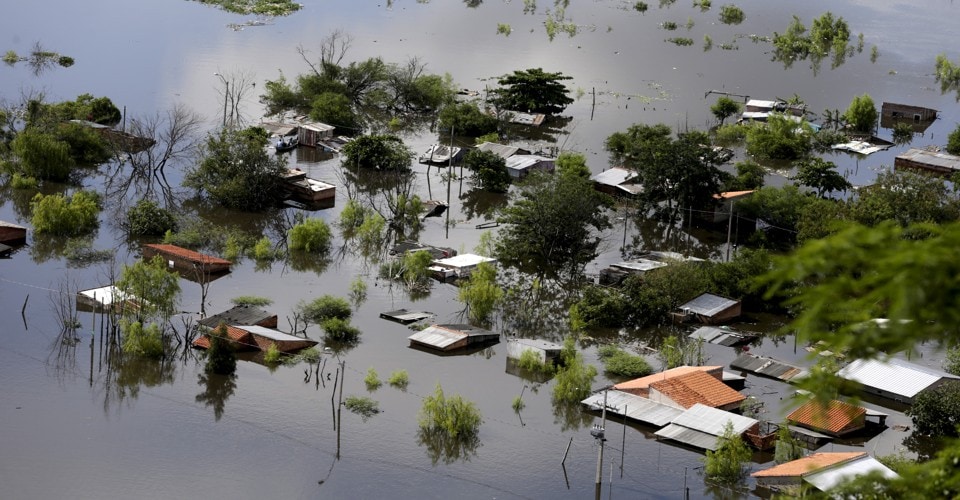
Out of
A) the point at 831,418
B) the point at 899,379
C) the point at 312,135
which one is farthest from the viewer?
the point at 312,135

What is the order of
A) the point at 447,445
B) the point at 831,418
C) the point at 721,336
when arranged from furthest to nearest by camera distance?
the point at 721,336, the point at 831,418, the point at 447,445

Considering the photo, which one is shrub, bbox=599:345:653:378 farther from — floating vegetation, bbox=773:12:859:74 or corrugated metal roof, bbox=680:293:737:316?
floating vegetation, bbox=773:12:859:74

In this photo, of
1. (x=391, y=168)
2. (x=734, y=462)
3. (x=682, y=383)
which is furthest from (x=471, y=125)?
(x=734, y=462)

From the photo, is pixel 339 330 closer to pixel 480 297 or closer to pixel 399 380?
pixel 399 380

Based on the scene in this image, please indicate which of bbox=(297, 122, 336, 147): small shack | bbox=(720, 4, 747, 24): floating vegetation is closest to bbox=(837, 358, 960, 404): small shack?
bbox=(297, 122, 336, 147): small shack

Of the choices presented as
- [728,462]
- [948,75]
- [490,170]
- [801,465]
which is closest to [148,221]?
[490,170]

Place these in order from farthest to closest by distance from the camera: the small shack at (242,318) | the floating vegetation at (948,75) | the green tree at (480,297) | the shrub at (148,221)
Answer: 1. the floating vegetation at (948,75)
2. the shrub at (148,221)
3. the green tree at (480,297)
4. the small shack at (242,318)

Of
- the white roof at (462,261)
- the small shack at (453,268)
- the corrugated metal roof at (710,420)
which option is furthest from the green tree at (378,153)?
the corrugated metal roof at (710,420)

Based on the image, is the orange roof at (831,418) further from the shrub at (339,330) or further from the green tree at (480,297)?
the shrub at (339,330)
